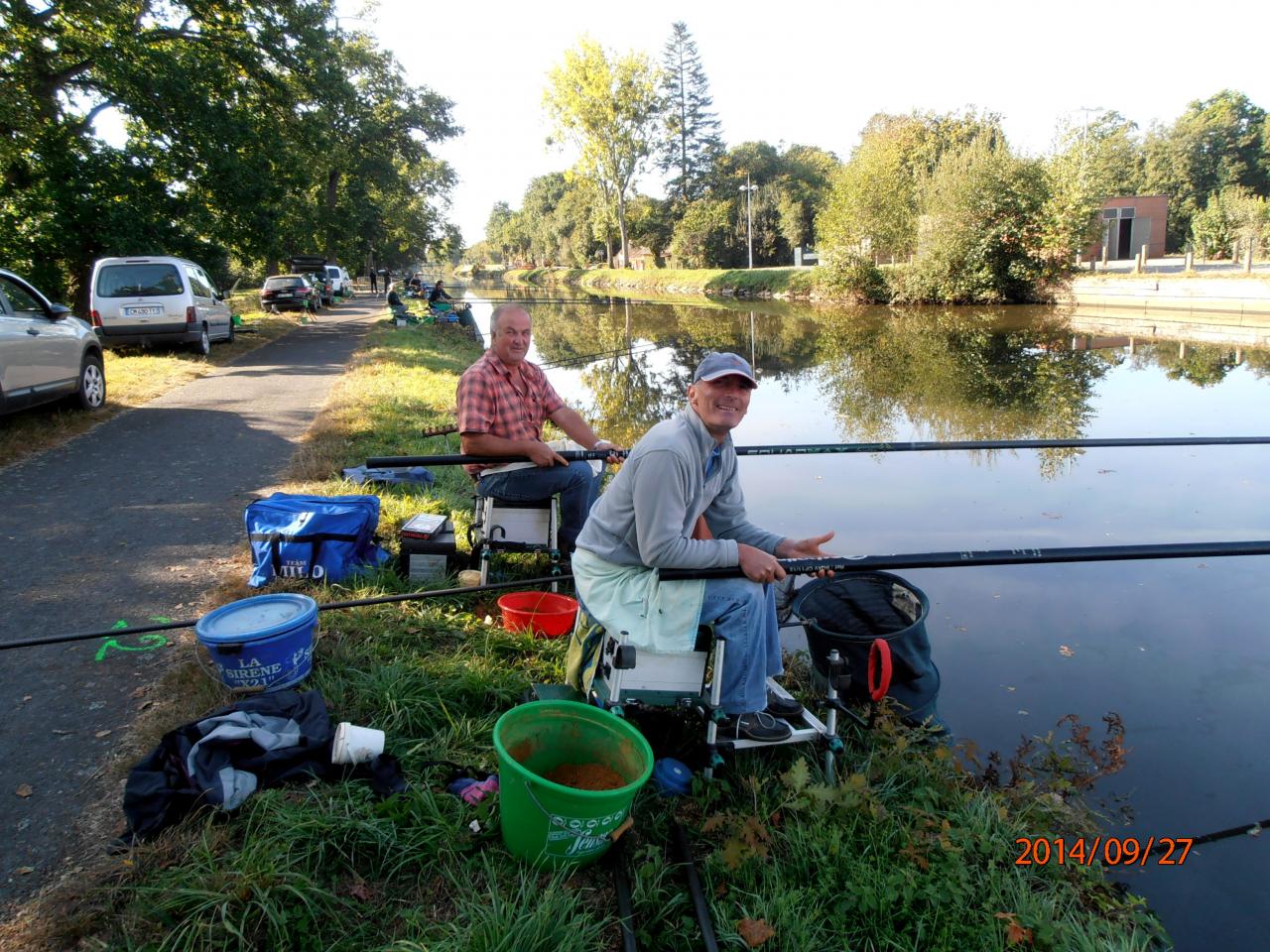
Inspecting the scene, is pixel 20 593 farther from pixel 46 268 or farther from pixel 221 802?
pixel 46 268

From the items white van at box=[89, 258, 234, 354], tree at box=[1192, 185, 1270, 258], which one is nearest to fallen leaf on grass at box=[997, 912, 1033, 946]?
white van at box=[89, 258, 234, 354]

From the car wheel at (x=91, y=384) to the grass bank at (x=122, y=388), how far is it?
0.39 ft

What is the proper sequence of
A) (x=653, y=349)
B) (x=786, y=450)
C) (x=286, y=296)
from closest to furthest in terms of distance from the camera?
(x=786, y=450)
(x=653, y=349)
(x=286, y=296)

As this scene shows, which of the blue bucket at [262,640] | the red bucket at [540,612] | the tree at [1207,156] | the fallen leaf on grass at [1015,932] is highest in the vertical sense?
the tree at [1207,156]

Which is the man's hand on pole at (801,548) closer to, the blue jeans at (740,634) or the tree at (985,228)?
the blue jeans at (740,634)

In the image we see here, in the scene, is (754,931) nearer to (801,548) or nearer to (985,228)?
(801,548)

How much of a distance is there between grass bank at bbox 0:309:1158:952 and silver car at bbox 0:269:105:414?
6.06m

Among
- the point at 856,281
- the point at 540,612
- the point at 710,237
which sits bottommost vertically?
the point at 540,612

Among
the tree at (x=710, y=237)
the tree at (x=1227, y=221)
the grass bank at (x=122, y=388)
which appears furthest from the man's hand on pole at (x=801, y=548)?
the tree at (x=710, y=237)

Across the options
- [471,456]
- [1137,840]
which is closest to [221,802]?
[471,456]

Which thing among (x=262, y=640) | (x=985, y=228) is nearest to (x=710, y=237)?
(x=985, y=228)

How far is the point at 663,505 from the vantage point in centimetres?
294

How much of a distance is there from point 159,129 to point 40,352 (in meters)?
10.9

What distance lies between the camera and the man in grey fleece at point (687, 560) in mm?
2955
